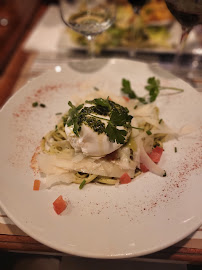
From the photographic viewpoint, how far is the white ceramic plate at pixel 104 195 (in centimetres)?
145

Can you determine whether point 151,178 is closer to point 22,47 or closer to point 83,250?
point 83,250

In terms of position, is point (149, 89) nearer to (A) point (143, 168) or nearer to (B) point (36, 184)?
(A) point (143, 168)

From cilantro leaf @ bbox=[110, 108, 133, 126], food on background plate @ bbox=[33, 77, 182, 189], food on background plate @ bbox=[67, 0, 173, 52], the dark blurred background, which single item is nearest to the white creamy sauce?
food on background plate @ bbox=[33, 77, 182, 189]

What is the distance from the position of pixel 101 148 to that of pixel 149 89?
3.12 ft

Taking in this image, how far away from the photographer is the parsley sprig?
248 centimetres

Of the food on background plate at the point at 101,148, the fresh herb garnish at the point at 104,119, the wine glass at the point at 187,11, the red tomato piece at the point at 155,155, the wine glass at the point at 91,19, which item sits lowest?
the red tomato piece at the point at 155,155

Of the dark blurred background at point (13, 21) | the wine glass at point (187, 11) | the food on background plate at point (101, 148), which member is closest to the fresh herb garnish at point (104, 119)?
the food on background plate at point (101, 148)

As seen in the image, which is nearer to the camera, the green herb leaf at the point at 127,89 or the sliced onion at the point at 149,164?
the sliced onion at the point at 149,164

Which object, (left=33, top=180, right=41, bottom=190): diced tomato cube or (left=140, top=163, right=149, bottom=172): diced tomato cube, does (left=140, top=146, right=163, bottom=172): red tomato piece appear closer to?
(left=140, top=163, right=149, bottom=172): diced tomato cube

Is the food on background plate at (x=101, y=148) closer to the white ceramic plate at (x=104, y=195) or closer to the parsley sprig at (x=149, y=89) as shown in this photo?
the white ceramic plate at (x=104, y=195)

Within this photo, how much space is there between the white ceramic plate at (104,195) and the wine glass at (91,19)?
73 centimetres

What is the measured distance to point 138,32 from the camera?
3.78 m

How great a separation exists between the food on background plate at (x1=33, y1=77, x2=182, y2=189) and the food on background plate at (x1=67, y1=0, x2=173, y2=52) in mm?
1845

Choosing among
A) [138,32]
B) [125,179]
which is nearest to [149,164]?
[125,179]
